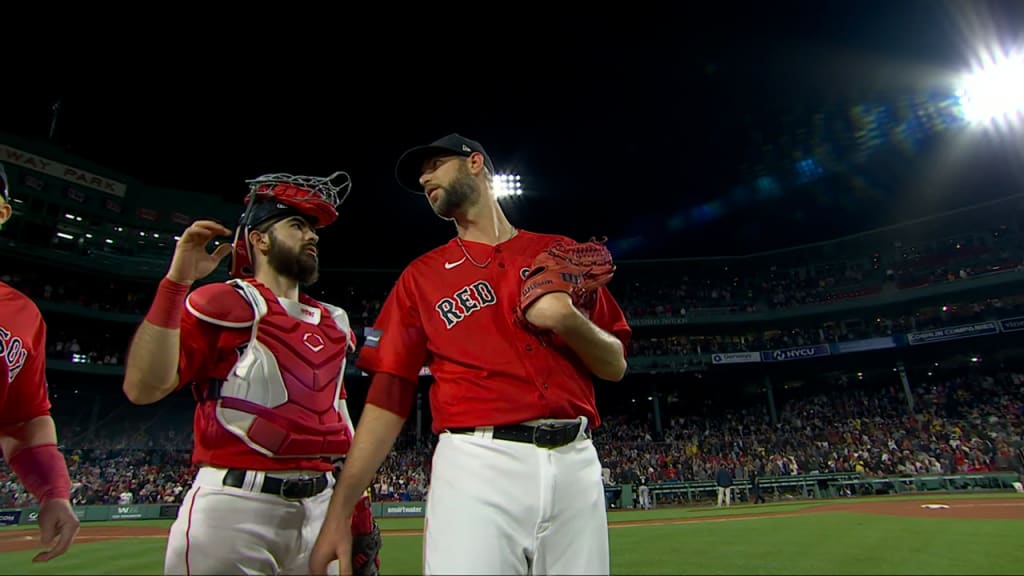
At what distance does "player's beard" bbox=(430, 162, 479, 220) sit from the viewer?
2.44 metres

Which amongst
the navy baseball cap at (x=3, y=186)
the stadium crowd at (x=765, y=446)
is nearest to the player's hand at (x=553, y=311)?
the navy baseball cap at (x=3, y=186)

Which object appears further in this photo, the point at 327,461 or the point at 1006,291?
the point at 1006,291

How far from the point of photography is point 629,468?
26234mm

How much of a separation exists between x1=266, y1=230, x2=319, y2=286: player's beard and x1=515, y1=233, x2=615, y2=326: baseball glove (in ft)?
4.30

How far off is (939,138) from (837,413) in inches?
583

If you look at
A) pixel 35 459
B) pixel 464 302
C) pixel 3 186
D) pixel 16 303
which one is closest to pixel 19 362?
pixel 16 303

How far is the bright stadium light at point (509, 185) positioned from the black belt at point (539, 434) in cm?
2660

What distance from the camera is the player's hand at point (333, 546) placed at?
5.97 ft

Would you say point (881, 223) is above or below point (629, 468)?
above

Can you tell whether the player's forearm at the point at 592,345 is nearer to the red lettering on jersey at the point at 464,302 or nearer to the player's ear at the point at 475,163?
the red lettering on jersey at the point at 464,302

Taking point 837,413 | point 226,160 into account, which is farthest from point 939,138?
point 226,160

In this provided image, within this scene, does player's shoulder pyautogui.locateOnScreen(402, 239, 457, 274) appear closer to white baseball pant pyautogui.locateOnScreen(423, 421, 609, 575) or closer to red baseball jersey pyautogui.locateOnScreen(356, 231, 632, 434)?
red baseball jersey pyautogui.locateOnScreen(356, 231, 632, 434)

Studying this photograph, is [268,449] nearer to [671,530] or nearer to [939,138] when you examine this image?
[671,530]

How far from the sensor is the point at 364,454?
197cm
